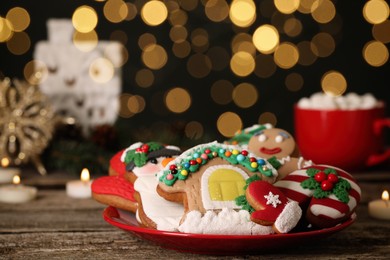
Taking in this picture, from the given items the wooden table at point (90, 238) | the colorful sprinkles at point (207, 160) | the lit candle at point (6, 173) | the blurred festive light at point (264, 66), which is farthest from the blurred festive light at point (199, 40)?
the colorful sprinkles at point (207, 160)

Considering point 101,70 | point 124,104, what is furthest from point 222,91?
→ point 101,70

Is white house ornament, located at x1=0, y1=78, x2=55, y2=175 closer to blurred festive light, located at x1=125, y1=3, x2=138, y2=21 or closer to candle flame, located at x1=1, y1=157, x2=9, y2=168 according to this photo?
candle flame, located at x1=1, y1=157, x2=9, y2=168

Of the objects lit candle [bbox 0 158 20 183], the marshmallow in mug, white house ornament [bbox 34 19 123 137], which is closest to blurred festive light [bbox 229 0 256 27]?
Answer: white house ornament [bbox 34 19 123 137]

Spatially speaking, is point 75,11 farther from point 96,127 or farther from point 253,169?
point 253,169

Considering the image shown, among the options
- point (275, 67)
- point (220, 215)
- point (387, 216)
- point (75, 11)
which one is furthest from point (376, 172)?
point (75, 11)

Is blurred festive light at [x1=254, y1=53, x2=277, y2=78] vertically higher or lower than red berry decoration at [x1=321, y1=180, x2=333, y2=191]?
higher
